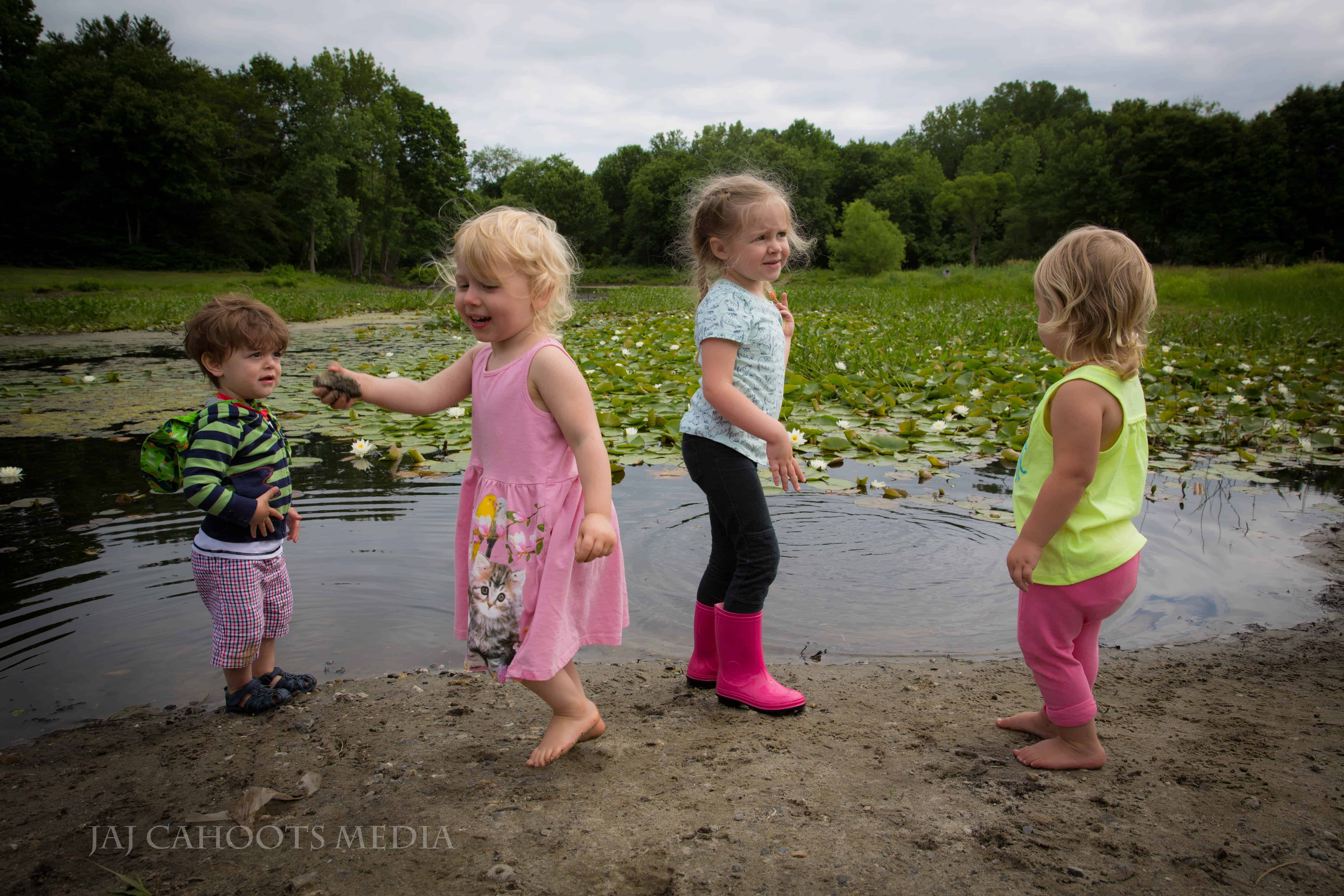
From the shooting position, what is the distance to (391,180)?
3712cm

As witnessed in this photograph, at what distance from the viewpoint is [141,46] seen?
31.0m

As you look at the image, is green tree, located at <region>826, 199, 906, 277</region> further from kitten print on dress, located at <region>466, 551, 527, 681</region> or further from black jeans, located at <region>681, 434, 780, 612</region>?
kitten print on dress, located at <region>466, 551, 527, 681</region>

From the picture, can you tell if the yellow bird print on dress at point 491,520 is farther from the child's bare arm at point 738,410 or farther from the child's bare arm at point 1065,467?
the child's bare arm at point 1065,467

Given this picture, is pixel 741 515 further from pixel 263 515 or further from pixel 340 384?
pixel 263 515

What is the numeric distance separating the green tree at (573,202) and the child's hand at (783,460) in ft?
168

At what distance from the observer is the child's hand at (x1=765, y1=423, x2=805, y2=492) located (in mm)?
1773

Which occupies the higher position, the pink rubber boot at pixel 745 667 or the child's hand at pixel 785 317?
the child's hand at pixel 785 317

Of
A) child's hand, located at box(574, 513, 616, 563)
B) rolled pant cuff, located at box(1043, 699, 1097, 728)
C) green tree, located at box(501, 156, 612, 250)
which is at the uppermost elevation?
green tree, located at box(501, 156, 612, 250)

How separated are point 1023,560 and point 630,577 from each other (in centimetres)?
147

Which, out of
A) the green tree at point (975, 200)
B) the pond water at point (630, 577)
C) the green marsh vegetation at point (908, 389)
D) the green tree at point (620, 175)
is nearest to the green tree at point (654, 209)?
the green tree at point (620, 175)

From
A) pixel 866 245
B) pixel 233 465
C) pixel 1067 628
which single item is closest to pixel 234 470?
pixel 233 465

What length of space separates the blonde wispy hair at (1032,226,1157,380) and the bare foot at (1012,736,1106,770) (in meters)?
0.74

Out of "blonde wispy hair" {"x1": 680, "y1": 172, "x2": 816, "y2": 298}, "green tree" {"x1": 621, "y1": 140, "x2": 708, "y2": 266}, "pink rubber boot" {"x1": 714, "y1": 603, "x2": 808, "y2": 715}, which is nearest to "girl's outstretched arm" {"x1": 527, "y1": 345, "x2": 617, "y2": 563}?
"pink rubber boot" {"x1": 714, "y1": 603, "x2": 808, "y2": 715}

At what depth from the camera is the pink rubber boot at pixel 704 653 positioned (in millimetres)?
2020
